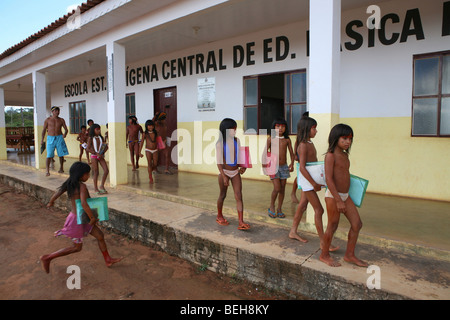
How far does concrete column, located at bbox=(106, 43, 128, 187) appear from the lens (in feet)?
21.7

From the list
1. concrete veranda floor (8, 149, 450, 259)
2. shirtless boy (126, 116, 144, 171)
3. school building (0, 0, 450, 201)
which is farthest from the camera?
shirtless boy (126, 116, 144, 171)

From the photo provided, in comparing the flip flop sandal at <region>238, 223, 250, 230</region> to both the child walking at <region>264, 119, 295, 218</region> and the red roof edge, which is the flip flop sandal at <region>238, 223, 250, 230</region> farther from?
the red roof edge

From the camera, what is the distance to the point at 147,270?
3.71m

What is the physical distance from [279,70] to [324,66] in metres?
3.08

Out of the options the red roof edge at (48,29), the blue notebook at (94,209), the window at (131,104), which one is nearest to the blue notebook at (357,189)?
the blue notebook at (94,209)

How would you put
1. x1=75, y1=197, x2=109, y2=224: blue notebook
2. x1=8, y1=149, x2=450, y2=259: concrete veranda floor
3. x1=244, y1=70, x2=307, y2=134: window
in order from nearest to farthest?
x1=8, y1=149, x2=450, y2=259: concrete veranda floor, x1=75, y1=197, x2=109, y2=224: blue notebook, x1=244, y1=70, x2=307, y2=134: window

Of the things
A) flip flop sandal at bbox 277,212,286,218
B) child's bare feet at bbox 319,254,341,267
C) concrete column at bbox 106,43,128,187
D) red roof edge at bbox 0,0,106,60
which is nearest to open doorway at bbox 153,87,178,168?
concrete column at bbox 106,43,128,187

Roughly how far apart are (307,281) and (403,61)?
4220mm

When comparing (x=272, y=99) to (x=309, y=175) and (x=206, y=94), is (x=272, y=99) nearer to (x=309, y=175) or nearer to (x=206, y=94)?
(x=206, y=94)

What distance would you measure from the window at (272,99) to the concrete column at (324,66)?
2.72m

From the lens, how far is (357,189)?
291 centimetres

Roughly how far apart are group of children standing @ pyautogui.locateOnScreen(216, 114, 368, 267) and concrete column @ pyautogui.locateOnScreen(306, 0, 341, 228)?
0.22 metres

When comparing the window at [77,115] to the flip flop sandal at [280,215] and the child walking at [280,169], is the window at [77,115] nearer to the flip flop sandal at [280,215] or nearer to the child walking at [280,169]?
the child walking at [280,169]

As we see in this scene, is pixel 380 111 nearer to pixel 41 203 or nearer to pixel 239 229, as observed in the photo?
pixel 239 229
